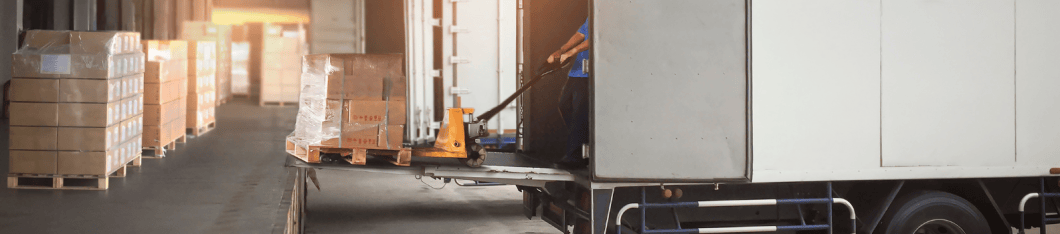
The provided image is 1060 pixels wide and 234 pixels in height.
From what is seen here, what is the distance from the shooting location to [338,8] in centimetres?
1739

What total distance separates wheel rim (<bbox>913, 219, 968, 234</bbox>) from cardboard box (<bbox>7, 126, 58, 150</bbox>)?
21.3 ft

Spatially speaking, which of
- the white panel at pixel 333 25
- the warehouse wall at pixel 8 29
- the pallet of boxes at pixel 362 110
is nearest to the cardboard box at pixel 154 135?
the warehouse wall at pixel 8 29

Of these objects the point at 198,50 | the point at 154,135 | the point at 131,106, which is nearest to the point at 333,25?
the point at 198,50

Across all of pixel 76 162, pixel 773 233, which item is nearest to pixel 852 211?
pixel 773 233

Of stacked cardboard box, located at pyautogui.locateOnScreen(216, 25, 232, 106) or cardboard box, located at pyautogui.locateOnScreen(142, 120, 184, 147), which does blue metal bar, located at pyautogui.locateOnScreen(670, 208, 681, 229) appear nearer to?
cardboard box, located at pyautogui.locateOnScreen(142, 120, 184, 147)

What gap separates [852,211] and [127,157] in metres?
6.13

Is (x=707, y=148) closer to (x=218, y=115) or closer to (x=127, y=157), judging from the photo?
(x=127, y=157)

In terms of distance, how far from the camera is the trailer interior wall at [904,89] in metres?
4.97

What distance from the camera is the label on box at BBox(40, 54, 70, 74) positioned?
22.6 feet

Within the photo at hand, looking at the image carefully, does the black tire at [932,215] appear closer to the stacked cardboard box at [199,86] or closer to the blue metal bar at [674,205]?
the blue metal bar at [674,205]

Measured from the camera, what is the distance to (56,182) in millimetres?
7055

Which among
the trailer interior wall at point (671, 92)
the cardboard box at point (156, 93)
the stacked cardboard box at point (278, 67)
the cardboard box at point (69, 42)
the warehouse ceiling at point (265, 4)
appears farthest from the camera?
the warehouse ceiling at point (265, 4)

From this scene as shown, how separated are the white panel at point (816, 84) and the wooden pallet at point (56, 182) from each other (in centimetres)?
522

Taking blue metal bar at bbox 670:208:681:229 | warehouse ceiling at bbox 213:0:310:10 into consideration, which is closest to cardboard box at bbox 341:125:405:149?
blue metal bar at bbox 670:208:681:229
